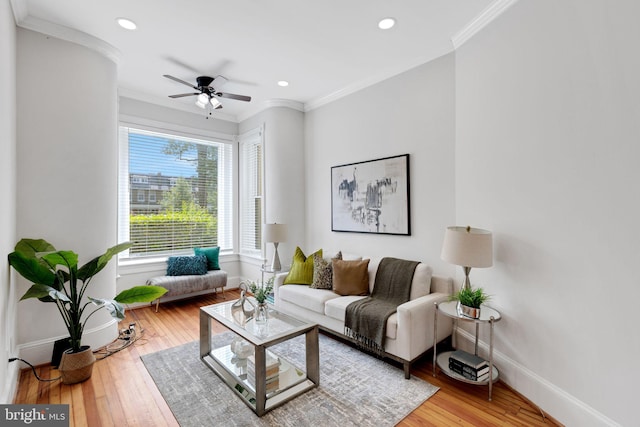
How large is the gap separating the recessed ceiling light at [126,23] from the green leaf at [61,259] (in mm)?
2091

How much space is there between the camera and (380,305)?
2965mm

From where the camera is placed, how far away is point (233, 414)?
2.09 m

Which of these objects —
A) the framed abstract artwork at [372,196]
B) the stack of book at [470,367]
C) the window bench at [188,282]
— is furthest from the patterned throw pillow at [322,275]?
the window bench at [188,282]

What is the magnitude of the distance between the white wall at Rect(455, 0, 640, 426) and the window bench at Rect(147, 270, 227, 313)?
373 cm

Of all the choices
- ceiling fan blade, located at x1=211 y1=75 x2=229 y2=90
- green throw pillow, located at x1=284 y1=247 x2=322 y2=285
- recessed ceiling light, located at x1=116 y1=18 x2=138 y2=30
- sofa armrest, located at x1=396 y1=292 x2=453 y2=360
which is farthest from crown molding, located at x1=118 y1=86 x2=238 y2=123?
sofa armrest, located at x1=396 y1=292 x2=453 y2=360

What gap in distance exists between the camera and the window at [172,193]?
175 inches

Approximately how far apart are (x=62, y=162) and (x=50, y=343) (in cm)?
172

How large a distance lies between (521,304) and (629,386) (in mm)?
708

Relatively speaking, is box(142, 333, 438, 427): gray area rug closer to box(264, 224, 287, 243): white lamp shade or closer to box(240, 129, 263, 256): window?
box(264, 224, 287, 243): white lamp shade

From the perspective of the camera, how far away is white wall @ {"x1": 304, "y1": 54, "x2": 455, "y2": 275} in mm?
3107

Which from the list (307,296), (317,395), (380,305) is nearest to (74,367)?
(317,395)

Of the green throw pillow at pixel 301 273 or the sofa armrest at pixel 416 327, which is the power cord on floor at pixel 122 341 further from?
the sofa armrest at pixel 416 327

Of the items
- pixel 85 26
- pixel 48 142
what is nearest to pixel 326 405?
pixel 48 142

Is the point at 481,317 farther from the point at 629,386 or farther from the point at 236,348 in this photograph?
the point at 236,348
